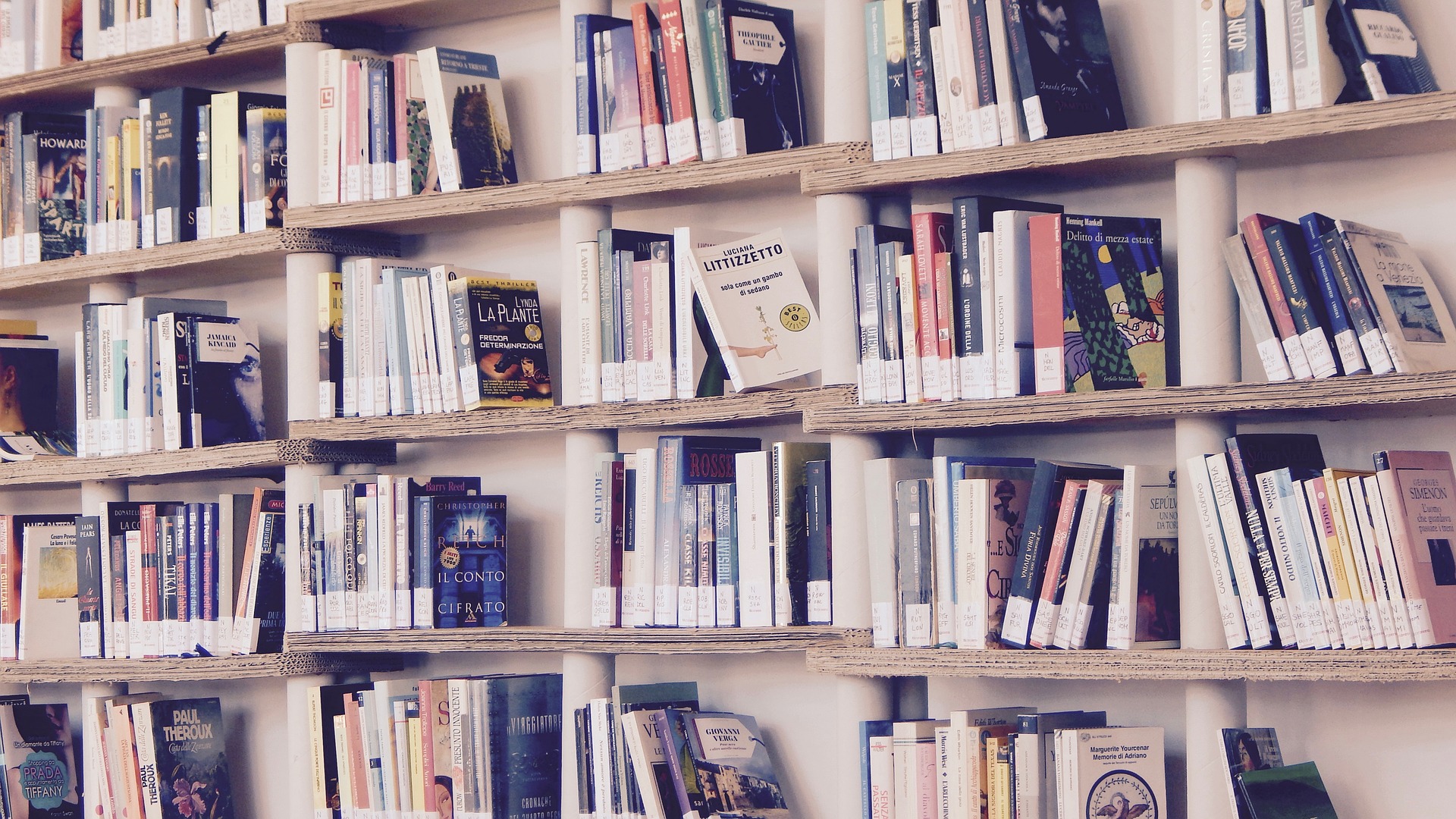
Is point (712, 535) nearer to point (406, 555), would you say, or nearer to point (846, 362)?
point (846, 362)

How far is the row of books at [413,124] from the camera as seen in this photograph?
9.66 feet

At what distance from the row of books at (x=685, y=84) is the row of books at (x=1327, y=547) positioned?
0.98m

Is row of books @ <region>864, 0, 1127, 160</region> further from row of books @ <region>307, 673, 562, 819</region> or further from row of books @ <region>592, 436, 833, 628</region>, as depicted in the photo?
row of books @ <region>307, 673, 562, 819</region>

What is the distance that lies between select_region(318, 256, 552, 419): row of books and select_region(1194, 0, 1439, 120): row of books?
1314mm

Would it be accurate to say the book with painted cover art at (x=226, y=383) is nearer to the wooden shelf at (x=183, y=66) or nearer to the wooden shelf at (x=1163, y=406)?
the wooden shelf at (x=183, y=66)

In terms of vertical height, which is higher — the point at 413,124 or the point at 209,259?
the point at 413,124

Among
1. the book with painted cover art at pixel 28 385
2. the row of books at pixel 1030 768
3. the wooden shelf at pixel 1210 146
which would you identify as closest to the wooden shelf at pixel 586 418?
the wooden shelf at pixel 1210 146

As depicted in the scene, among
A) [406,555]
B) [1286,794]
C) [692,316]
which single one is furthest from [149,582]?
[1286,794]

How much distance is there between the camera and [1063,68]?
2.44m

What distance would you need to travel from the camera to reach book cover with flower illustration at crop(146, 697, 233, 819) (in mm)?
3154

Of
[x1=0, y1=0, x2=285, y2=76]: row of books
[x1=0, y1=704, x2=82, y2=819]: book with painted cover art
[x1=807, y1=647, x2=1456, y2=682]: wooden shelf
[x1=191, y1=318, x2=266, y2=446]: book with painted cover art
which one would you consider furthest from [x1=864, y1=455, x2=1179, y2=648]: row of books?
[x1=0, y1=704, x2=82, y2=819]: book with painted cover art

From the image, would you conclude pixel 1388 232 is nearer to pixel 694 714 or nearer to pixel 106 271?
pixel 694 714

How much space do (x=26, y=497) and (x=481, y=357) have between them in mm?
1542

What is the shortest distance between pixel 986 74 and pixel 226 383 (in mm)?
1723
